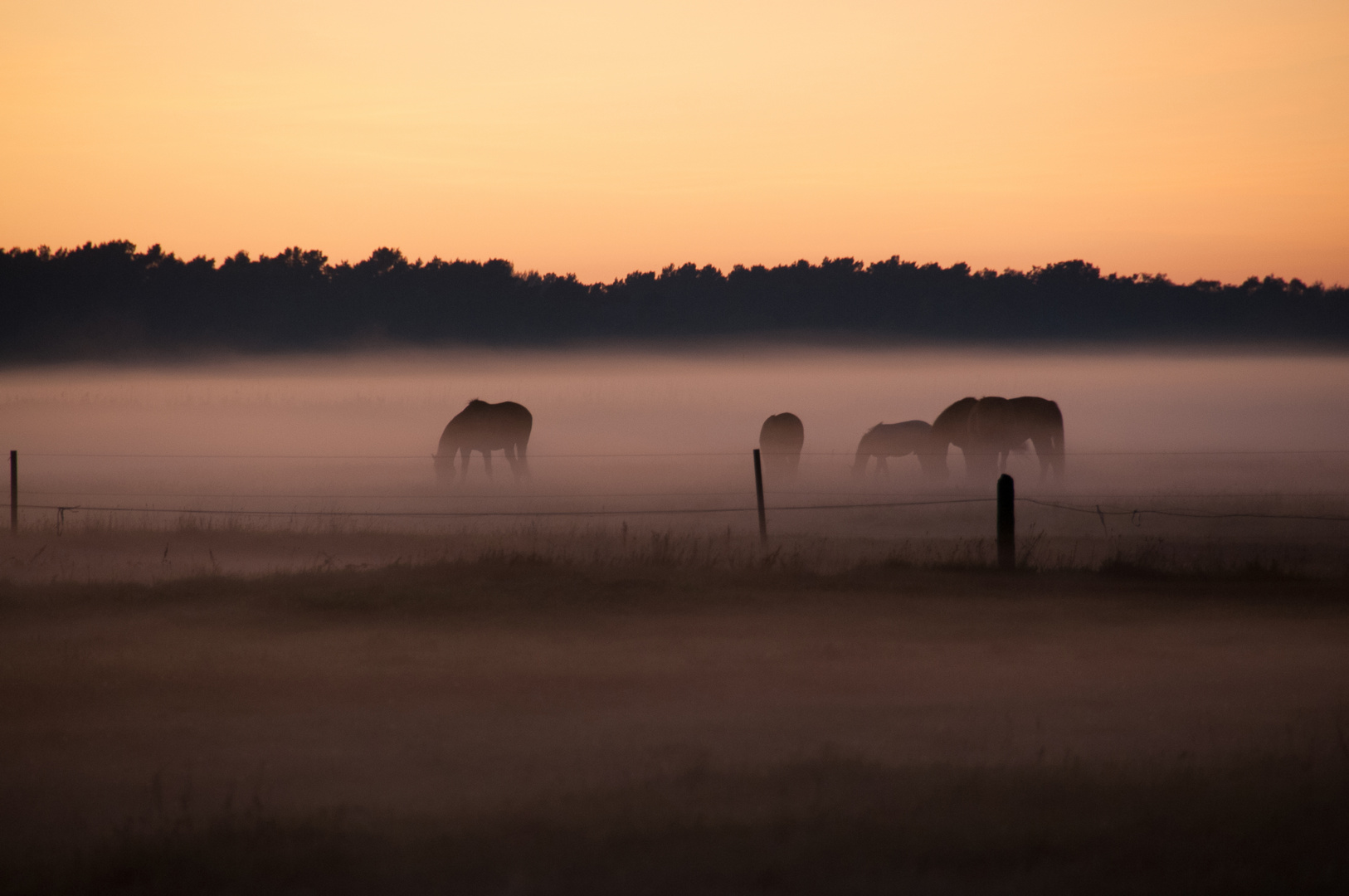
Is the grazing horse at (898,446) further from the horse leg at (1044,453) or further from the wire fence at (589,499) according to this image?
the wire fence at (589,499)

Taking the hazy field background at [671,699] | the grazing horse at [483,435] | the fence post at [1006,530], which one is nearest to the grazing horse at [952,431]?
the hazy field background at [671,699]

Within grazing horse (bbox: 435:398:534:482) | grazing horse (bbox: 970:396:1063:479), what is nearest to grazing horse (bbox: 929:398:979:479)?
grazing horse (bbox: 970:396:1063:479)

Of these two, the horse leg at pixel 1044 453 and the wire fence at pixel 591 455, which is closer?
the wire fence at pixel 591 455

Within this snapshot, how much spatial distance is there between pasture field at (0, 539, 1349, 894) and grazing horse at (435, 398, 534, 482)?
46.5 ft

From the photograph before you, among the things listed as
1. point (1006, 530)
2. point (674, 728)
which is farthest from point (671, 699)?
point (1006, 530)

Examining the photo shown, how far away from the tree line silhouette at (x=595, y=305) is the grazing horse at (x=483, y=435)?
60.1 metres

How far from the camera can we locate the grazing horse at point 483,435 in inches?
1079

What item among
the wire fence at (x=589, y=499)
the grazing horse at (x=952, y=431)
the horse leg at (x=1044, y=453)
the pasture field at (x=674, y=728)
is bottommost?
the pasture field at (x=674, y=728)

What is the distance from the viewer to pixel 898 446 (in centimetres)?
2820

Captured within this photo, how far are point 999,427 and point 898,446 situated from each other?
2.91m

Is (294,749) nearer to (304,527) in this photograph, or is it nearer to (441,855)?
(441,855)

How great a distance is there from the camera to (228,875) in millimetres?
4695

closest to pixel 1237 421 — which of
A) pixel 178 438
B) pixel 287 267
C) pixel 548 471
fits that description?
pixel 548 471

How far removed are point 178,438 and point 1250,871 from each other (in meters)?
39.5
